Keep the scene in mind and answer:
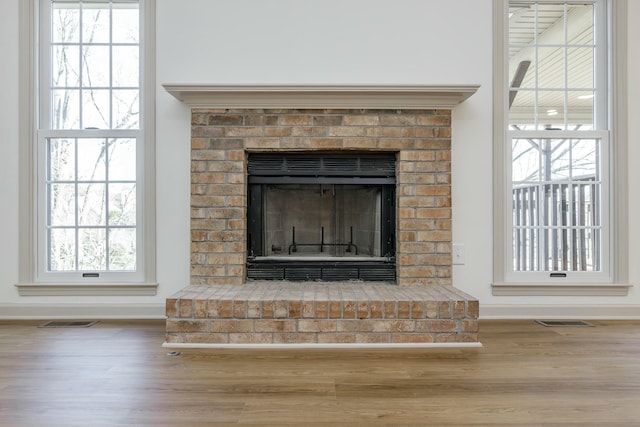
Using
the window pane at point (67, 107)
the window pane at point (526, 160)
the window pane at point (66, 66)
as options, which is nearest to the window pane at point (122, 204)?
the window pane at point (67, 107)

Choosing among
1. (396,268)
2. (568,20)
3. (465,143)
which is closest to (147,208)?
(396,268)

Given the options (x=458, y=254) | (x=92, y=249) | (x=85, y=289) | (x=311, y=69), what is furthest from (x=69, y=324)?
(x=458, y=254)

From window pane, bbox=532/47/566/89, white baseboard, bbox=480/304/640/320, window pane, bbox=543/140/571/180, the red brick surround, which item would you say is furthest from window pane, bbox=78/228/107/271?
window pane, bbox=532/47/566/89

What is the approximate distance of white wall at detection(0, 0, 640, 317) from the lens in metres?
3.02

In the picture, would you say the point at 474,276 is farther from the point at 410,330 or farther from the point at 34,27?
the point at 34,27

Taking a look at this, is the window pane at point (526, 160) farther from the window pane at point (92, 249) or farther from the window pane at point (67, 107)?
the window pane at point (67, 107)

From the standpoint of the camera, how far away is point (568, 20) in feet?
10.4

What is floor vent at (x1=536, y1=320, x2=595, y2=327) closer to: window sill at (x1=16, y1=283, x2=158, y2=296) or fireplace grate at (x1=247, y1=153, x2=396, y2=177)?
fireplace grate at (x1=247, y1=153, x2=396, y2=177)

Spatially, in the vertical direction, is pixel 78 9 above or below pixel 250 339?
above

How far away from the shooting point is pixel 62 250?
3119 millimetres

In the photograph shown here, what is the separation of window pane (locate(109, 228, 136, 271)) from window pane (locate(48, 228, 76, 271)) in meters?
0.28

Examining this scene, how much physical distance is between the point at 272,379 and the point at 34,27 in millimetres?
2998

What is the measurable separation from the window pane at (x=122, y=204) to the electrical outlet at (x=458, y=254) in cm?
233

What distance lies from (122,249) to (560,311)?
321 centimetres
